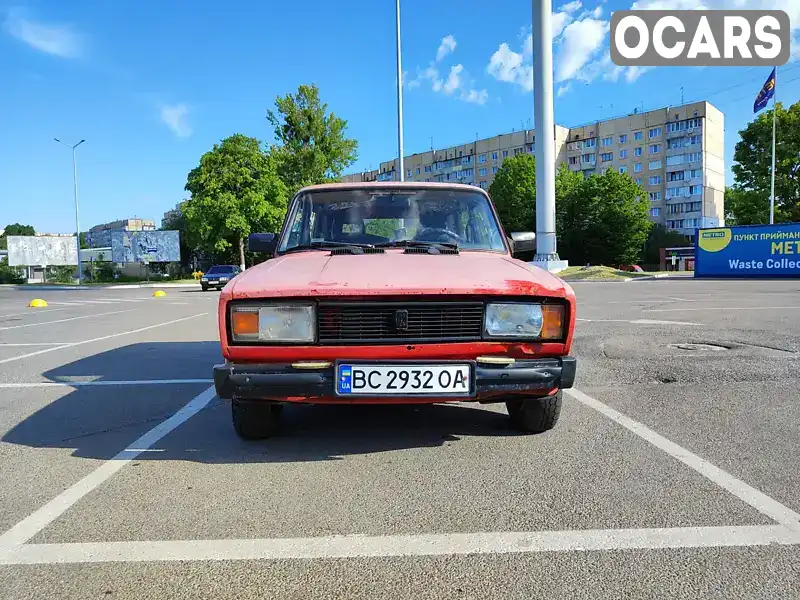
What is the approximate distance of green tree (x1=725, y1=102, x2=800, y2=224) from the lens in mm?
43750

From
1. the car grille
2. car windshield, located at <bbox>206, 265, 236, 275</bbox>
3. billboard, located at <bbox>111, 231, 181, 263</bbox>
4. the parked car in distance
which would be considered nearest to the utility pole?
the parked car in distance

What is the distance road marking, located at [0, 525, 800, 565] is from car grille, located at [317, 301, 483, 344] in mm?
1049

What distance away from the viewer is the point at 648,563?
2141mm

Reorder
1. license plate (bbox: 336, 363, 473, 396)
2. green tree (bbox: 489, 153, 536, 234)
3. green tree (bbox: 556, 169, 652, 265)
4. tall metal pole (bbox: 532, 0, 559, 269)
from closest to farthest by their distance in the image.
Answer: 1. license plate (bbox: 336, 363, 473, 396)
2. tall metal pole (bbox: 532, 0, 559, 269)
3. green tree (bbox: 556, 169, 652, 265)
4. green tree (bbox: 489, 153, 536, 234)

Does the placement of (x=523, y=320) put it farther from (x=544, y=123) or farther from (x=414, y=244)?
(x=544, y=123)

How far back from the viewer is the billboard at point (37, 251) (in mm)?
60250

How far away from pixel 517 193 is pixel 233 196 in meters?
30.8

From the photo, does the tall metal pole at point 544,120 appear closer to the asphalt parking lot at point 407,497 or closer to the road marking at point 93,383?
the road marking at point 93,383

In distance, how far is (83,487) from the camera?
298 centimetres

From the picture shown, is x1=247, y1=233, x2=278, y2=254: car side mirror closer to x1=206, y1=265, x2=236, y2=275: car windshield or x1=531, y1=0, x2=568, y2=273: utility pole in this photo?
x1=531, y1=0, x2=568, y2=273: utility pole

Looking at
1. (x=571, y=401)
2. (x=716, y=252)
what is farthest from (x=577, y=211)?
(x=571, y=401)

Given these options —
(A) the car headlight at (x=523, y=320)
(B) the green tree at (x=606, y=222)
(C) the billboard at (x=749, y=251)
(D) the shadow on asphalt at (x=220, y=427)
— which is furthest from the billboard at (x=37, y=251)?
(A) the car headlight at (x=523, y=320)

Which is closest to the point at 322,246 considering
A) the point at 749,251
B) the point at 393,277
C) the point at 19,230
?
the point at 393,277

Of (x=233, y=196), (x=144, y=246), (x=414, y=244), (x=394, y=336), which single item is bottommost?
(x=394, y=336)
